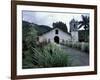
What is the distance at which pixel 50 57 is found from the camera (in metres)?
1.73

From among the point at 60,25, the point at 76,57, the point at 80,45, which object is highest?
the point at 60,25

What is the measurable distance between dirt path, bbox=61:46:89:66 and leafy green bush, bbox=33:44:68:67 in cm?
4

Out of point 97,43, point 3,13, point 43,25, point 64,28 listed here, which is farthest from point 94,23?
point 3,13

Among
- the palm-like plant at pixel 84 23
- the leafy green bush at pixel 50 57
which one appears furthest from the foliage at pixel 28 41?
the palm-like plant at pixel 84 23

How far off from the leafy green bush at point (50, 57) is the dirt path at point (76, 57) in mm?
44

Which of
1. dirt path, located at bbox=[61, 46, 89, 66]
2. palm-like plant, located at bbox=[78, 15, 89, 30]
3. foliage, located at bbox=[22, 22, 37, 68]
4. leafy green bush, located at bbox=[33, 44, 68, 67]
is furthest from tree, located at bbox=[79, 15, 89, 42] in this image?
foliage, located at bbox=[22, 22, 37, 68]

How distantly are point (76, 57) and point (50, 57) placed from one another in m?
0.27

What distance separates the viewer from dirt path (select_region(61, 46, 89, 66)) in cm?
179

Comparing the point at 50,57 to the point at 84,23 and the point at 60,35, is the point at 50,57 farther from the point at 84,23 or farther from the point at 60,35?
the point at 84,23

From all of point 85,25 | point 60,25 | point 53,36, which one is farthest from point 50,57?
point 85,25

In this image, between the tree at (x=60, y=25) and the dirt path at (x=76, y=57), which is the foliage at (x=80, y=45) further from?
the tree at (x=60, y=25)

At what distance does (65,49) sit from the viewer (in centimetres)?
177

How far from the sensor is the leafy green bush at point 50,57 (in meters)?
1.70

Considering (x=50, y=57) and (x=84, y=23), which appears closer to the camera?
(x=50, y=57)
